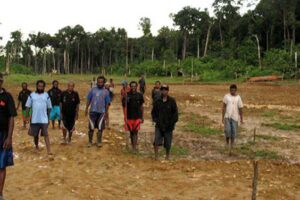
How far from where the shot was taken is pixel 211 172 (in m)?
8.87

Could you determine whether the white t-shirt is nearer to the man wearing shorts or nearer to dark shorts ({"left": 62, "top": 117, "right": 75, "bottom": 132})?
dark shorts ({"left": 62, "top": 117, "right": 75, "bottom": 132})

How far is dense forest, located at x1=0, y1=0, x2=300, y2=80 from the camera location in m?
50.3

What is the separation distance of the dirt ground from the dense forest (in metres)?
31.1

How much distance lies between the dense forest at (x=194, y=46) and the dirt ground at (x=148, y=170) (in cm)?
3106

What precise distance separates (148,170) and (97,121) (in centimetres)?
248

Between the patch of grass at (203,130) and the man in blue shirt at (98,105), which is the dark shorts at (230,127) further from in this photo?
the patch of grass at (203,130)

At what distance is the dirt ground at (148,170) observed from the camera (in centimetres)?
752

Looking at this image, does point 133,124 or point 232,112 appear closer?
point 133,124

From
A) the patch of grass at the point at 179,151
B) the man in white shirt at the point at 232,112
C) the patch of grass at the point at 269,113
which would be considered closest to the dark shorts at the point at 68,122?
the patch of grass at the point at 179,151

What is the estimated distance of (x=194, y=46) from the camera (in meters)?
75.8

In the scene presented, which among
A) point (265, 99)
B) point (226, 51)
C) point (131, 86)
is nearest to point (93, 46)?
point (226, 51)

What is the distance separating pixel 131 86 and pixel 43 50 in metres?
87.4

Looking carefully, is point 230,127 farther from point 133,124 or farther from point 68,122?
point 68,122

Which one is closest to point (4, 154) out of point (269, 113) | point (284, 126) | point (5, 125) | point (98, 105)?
point (5, 125)
